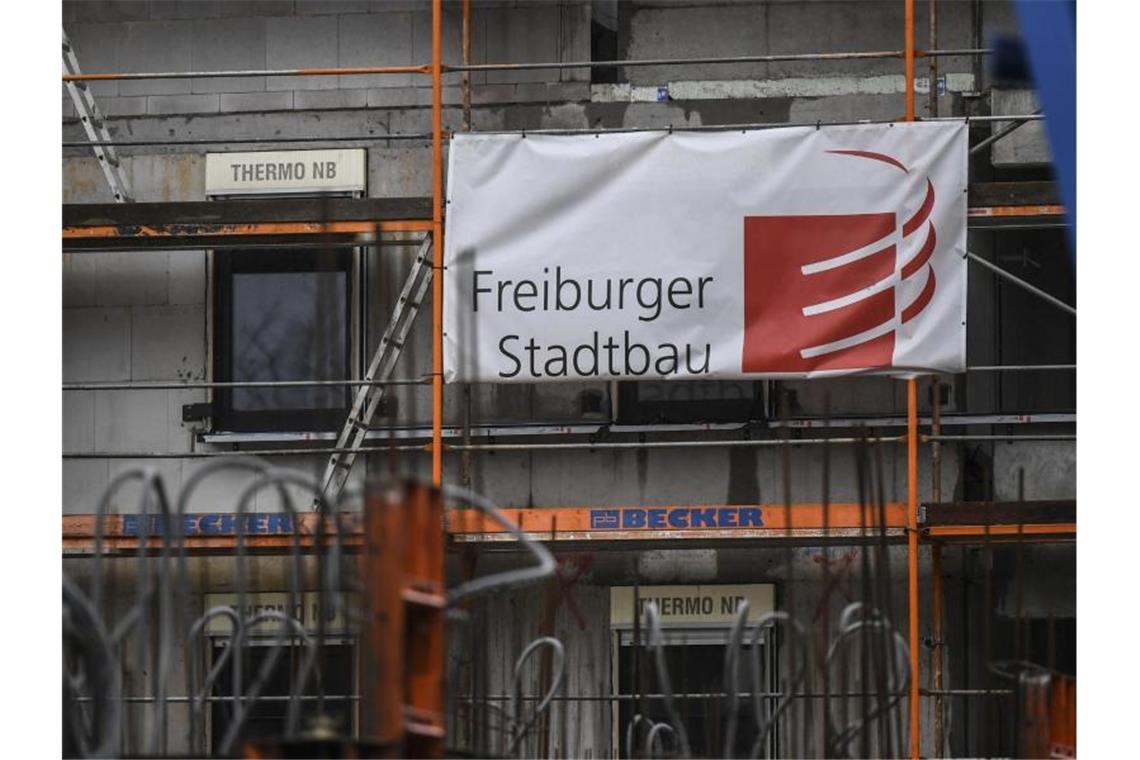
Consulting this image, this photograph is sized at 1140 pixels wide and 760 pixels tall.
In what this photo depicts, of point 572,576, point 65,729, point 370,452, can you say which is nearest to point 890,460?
point 572,576

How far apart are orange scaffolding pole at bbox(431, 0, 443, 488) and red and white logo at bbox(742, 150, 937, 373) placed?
6.52 feet

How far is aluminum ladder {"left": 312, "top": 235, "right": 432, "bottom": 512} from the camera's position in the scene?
49.5 ft

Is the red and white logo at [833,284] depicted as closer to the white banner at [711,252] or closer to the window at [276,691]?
the white banner at [711,252]

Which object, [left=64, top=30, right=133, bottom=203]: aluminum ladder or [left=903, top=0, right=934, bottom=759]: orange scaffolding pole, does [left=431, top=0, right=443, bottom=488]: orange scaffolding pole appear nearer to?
[left=64, top=30, right=133, bottom=203]: aluminum ladder

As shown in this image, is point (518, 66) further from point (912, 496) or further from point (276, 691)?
point (276, 691)

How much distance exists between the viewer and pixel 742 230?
14.5 meters

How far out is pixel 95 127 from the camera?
1578 centimetres

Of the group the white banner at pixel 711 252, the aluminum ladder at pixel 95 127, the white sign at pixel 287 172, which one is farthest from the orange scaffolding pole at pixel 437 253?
the aluminum ladder at pixel 95 127

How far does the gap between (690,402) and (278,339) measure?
293 centimetres

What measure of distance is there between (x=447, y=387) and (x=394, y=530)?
887cm

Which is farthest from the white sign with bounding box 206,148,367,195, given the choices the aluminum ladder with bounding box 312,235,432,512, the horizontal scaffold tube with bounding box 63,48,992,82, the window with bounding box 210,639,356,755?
the window with bounding box 210,639,356,755

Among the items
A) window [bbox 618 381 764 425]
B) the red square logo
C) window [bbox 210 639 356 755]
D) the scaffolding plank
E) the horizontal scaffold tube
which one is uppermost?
the horizontal scaffold tube

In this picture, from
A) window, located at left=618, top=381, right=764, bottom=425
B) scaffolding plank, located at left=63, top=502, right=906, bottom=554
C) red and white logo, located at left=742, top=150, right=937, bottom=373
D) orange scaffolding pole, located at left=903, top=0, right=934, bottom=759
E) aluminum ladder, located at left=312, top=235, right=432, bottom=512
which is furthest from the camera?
window, located at left=618, top=381, right=764, bottom=425

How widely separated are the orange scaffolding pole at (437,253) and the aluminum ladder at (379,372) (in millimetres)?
179
